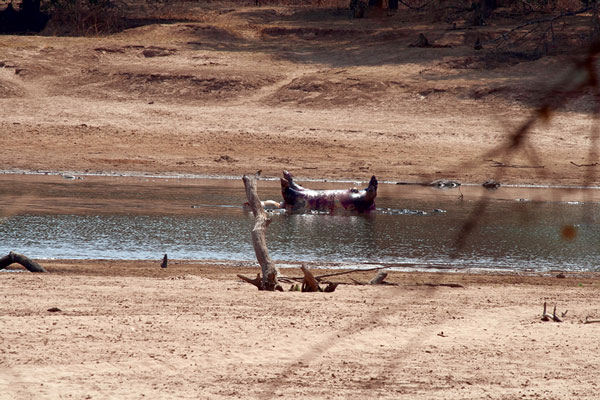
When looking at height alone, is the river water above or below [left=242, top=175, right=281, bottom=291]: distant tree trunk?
below

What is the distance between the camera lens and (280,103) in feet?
76.5

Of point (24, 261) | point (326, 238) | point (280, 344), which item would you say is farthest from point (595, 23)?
point (326, 238)

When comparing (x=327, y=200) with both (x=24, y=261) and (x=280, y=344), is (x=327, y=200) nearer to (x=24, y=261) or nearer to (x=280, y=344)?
(x=24, y=261)

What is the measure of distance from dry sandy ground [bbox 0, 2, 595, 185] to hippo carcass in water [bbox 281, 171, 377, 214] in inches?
151

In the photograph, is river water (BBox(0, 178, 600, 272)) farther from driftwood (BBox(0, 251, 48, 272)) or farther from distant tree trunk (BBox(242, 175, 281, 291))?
distant tree trunk (BBox(242, 175, 281, 291))

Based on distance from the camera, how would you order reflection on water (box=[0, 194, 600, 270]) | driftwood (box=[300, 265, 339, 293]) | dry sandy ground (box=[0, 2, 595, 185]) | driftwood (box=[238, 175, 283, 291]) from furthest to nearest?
dry sandy ground (box=[0, 2, 595, 185]) → reflection on water (box=[0, 194, 600, 270]) → driftwood (box=[238, 175, 283, 291]) → driftwood (box=[300, 265, 339, 293])

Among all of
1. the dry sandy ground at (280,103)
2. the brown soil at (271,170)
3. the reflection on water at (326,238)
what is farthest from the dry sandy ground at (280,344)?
the dry sandy ground at (280,103)

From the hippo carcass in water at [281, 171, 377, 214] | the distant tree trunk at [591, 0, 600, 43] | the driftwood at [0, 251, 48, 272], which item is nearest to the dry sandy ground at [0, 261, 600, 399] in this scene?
the driftwood at [0, 251, 48, 272]

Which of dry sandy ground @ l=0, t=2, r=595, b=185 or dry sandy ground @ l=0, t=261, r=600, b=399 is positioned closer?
dry sandy ground @ l=0, t=261, r=600, b=399

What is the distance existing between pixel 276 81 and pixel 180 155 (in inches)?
236

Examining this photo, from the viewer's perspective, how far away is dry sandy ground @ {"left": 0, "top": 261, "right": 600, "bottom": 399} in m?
4.42

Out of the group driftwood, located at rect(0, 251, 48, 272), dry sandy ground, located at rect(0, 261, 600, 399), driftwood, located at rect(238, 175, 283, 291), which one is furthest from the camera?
driftwood, located at rect(0, 251, 48, 272)

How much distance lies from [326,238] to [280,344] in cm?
695

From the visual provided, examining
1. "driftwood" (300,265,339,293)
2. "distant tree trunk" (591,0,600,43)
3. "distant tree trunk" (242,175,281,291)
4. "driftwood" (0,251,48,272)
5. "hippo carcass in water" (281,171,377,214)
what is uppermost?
"distant tree trunk" (591,0,600,43)
